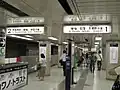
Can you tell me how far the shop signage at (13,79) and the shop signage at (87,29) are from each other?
274 centimetres

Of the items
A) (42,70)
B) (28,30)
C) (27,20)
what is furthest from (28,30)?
(42,70)

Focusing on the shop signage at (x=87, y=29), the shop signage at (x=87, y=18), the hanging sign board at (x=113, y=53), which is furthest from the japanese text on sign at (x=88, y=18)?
the hanging sign board at (x=113, y=53)

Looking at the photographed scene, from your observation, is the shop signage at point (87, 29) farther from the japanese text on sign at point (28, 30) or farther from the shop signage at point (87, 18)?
the japanese text on sign at point (28, 30)

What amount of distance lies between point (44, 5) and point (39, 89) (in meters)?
4.12

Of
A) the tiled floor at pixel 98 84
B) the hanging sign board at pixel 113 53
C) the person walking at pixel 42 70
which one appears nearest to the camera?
the tiled floor at pixel 98 84

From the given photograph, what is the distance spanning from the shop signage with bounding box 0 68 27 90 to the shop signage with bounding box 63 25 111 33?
2.74 metres

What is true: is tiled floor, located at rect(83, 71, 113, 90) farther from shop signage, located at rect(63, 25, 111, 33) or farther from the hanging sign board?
shop signage, located at rect(63, 25, 111, 33)

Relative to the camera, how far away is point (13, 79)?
13.6 ft

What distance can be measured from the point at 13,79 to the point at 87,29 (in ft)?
11.6

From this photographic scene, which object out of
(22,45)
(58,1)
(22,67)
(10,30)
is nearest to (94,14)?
(58,1)

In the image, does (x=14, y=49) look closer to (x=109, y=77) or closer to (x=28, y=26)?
(x=109, y=77)

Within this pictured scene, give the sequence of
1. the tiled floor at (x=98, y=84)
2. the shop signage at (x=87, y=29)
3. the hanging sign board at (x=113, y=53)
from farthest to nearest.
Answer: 1. the hanging sign board at (x=113, y=53)
2. the tiled floor at (x=98, y=84)
3. the shop signage at (x=87, y=29)

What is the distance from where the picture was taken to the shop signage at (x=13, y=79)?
3.79m

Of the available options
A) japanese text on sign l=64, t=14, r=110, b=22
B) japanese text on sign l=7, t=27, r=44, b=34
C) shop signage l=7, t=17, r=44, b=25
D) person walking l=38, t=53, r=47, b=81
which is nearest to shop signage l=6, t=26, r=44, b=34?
japanese text on sign l=7, t=27, r=44, b=34
